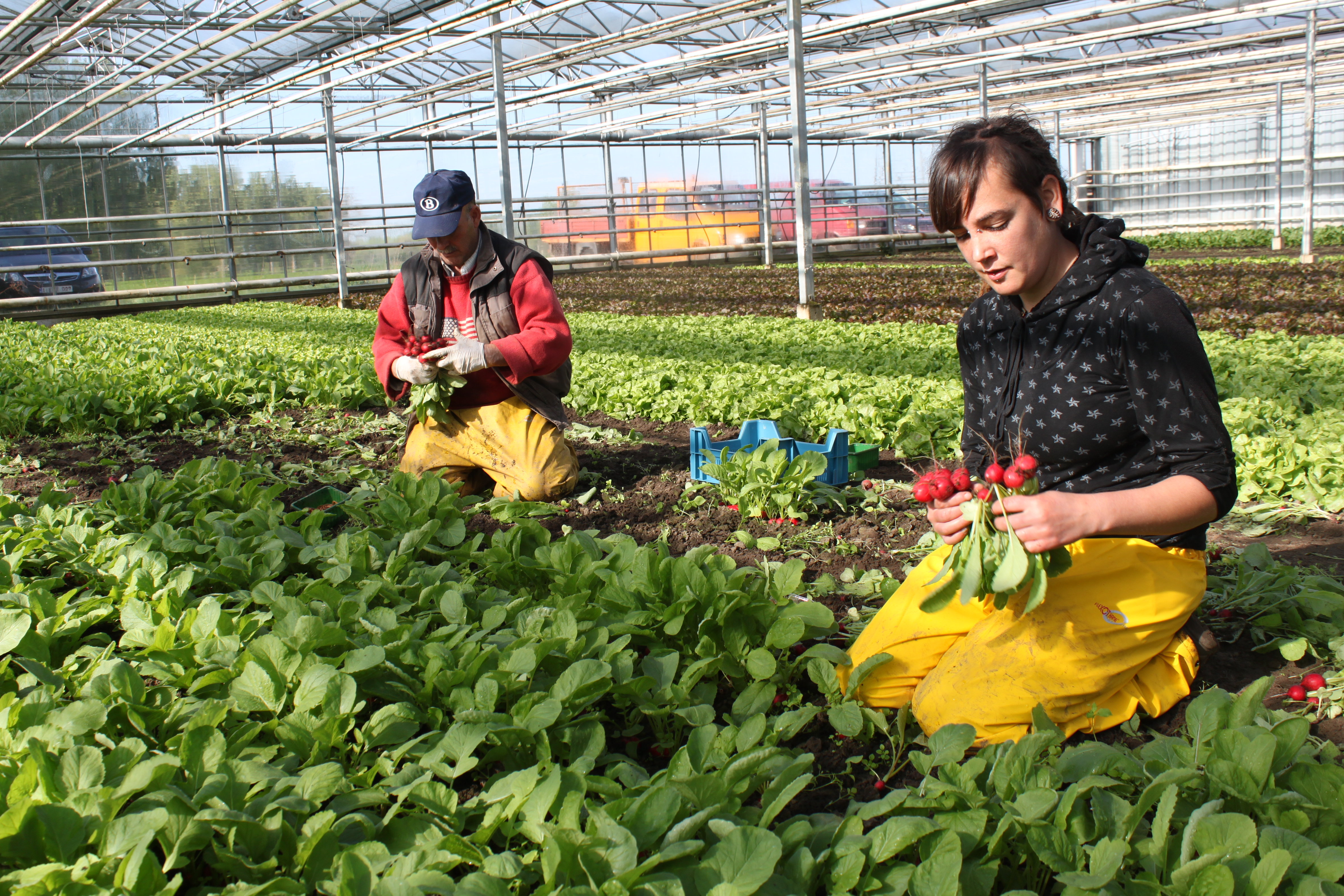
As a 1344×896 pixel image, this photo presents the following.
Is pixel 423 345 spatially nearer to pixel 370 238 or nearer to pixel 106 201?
pixel 106 201

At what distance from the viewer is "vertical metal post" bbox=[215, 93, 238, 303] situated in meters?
19.2

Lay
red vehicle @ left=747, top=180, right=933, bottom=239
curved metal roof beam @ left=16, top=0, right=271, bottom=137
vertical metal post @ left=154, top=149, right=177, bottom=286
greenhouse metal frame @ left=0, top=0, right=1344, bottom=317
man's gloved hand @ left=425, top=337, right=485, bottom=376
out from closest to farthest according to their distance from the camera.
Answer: man's gloved hand @ left=425, top=337, right=485, bottom=376 < curved metal roof beam @ left=16, top=0, right=271, bottom=137 < greenhouse metal frame @ left=0, top=0, right=1344, bottom=317 < vertical metal post @ left=154, top=149, right=177, bottom=286 < red vehicle @ left=747, top=180, right=933, bottom=239

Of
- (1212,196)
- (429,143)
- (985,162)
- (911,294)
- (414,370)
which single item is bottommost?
(414,370)

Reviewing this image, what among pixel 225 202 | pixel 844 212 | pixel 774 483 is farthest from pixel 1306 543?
pixel 844 212

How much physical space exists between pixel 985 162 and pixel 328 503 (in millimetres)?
3068

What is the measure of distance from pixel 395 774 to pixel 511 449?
263 cm

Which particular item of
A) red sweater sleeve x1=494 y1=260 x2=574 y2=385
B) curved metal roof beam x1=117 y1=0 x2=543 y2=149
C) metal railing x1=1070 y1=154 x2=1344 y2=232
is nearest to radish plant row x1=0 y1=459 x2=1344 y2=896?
red sweater sleeve x1=494 y1=260 x2=574 y2=385

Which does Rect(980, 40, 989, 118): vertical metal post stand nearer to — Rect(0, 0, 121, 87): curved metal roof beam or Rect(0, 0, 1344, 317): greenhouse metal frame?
Rect(0, 0, 1344, 317): greenhouse metal frame

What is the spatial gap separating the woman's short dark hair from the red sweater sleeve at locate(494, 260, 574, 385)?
2.33 meters

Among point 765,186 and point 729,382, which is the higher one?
point 765,186

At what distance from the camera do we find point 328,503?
4.17m

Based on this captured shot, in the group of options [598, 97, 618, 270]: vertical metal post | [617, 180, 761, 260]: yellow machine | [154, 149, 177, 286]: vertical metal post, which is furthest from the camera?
[617, 180, 761, 260]: yellow machine

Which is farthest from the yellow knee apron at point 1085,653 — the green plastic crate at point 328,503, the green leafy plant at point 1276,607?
the green plastic crate at point 328,503

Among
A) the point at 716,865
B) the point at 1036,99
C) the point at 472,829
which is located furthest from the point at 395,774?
the point at 1036,99
